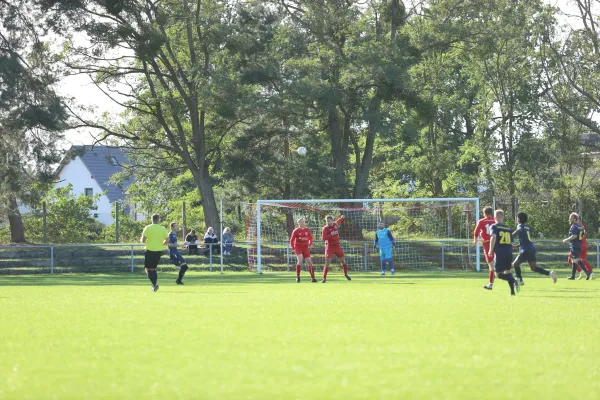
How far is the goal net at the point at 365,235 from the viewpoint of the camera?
120 ft

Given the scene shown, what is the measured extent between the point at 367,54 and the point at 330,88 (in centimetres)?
201

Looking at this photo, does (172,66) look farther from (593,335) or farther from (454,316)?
(593,335)

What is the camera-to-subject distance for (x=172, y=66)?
137ft

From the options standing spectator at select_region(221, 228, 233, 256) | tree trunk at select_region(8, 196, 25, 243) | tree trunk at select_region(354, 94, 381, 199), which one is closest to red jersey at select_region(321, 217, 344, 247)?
tree trunk at select_region(354, 94, 381, 199)

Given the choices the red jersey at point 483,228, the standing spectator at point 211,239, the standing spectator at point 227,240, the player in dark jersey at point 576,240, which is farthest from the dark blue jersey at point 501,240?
the standing spectator at point 211,239

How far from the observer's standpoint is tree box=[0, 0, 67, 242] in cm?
3309

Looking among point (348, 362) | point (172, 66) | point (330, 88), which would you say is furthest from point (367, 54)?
point (348, 362)

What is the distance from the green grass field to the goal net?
19450 mm

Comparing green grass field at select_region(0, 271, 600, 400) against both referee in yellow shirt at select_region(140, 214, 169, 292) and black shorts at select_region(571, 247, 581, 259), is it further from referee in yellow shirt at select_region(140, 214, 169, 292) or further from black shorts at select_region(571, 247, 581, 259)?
black shorts at select_region(571, 247, 581, 259)

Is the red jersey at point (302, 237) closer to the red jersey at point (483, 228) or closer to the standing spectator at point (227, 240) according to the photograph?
the red jersey at point (483, 228)

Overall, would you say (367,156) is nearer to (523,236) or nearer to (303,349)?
(523,236)

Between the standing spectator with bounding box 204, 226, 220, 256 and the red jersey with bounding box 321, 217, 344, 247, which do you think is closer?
the red jersey with bounding box 321, 217, 344, 247

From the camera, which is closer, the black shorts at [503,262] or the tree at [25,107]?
the black shorts at [503,262]

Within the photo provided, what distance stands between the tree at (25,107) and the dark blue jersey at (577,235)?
18.7 metres
